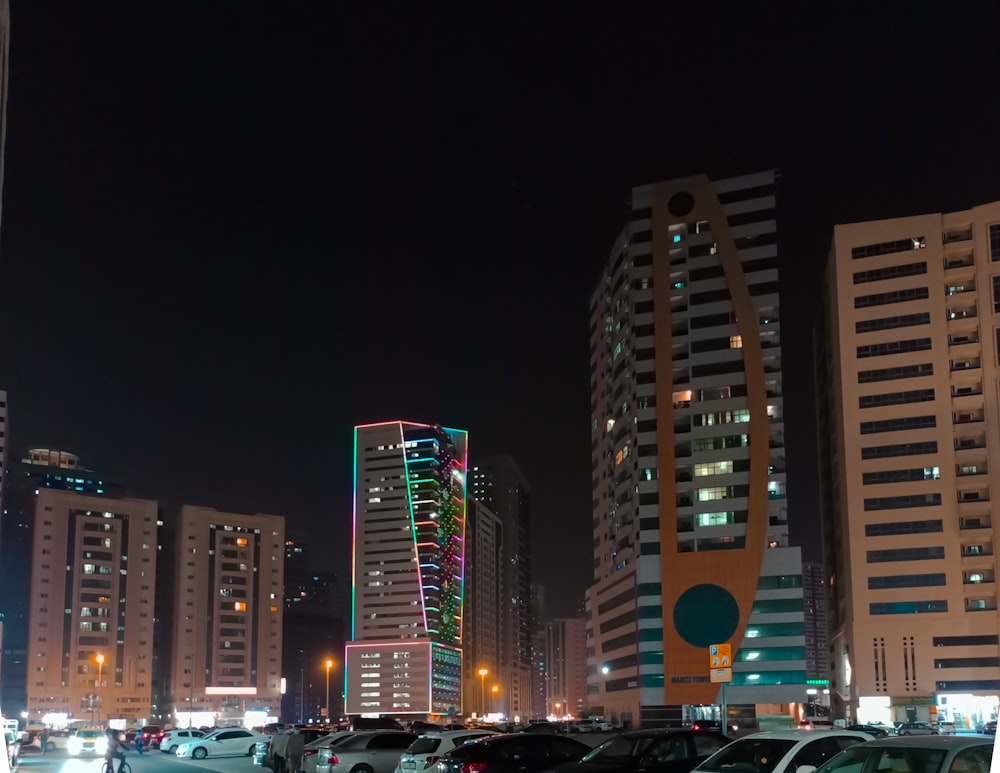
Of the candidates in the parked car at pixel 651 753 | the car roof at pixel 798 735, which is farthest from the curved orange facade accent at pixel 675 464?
the car roof at pixel 798 735

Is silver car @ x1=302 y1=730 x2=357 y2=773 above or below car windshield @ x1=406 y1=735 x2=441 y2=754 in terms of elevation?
below

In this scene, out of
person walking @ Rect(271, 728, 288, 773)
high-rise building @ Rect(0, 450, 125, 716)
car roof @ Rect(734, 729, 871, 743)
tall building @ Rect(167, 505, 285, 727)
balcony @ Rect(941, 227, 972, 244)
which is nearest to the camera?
car roof @ Rect(734, 729, 871, 743)

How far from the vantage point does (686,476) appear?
331 feet

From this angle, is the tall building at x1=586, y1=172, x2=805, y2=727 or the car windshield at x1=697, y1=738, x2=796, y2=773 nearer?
the car windshield at x1=697, y1=738, x2=796, y2=773

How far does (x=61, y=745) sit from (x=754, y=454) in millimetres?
58867

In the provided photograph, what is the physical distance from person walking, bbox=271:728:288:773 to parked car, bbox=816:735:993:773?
20.5 m

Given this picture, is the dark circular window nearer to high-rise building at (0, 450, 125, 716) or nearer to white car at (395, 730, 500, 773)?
white car at (395, 730, 500, 773)

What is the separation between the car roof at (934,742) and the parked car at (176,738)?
44.8 metres

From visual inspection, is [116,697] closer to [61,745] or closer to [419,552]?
[419,552]

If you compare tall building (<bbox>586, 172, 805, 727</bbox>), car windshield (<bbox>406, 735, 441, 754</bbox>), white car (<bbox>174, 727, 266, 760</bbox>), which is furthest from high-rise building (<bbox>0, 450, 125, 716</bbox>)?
car windshield (<bbox>406, 735, 441, 754</bbox>)

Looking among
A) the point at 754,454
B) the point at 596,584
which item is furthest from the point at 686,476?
the point at 596,584

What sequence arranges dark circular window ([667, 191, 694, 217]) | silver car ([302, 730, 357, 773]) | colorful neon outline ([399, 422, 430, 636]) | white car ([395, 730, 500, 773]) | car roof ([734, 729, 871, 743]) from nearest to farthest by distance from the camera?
car roof ([734, 729, 871, 743]), white car ([395, 730, 500, 773]), silver car ([302, 730, 357, 773]), dark circular window ([667, 191, 694, 217]), colorful neon outline ([399, 422, 430, 636])

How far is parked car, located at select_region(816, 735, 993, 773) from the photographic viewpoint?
10.4 meters

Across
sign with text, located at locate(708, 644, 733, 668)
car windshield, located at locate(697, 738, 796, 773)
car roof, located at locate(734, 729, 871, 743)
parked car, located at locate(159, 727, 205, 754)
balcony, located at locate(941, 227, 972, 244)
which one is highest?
balcony, located at locate(941, 227, 972, 244)
